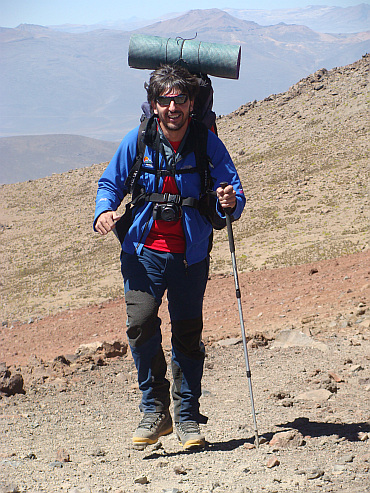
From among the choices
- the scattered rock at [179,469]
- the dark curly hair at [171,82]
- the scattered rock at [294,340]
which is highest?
the dark curly hair at [171,82]

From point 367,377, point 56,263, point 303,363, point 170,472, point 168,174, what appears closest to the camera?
point 170,472

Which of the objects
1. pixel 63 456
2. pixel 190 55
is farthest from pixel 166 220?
pixel 63 456

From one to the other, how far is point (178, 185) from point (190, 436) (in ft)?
5.59

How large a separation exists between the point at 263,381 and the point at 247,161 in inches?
1060

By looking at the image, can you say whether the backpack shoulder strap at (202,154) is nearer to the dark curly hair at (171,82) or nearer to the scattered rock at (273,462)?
the dark curly hair at (171,82)

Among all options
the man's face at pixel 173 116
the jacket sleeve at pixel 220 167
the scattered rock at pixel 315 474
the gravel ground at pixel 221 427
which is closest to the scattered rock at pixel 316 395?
the gravel ground at pixel 221 427

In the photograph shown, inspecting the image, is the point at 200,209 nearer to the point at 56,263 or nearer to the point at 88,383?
the point at 88,383

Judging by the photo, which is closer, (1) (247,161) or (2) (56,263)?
(2) (56,263)

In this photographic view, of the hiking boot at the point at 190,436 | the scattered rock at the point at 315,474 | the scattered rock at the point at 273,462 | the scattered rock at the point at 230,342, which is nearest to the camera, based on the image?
the scattered rock at the point at 315,474

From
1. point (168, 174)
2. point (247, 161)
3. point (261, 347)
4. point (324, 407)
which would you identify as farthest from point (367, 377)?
point (247, 161)

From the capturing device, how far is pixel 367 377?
5562 mm

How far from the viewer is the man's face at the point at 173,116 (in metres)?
4.17

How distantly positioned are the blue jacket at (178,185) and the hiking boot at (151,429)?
1.13m

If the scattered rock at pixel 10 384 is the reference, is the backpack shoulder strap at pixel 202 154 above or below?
above
